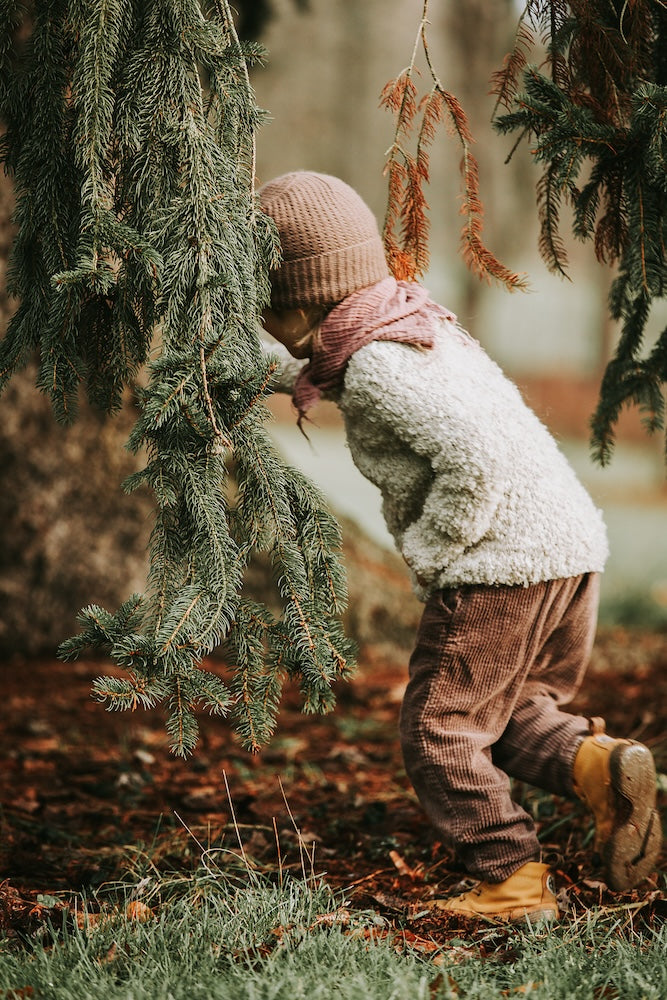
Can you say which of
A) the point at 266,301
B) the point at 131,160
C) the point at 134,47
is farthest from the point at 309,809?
the point at 134,47

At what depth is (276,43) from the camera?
8062 millimetres

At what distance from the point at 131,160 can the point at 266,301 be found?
40 cm

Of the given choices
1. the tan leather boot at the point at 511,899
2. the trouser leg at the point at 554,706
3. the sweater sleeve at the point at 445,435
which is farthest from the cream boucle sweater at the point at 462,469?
the tan leather boot at the point at 511,899

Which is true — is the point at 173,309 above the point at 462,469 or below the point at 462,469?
above

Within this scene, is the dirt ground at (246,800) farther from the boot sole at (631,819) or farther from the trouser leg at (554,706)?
the trouser leg at (554,706)

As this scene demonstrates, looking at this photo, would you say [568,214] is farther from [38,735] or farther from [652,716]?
[38,735]

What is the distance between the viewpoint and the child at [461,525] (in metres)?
2.12

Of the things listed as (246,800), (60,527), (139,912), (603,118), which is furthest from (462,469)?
(60,527)

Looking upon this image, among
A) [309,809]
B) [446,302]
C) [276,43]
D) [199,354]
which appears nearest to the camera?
[199,354]

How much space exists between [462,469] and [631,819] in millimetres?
924

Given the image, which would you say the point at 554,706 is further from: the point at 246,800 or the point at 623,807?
the point at 246,800

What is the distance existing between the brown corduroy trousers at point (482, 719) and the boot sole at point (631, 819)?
0.49ft

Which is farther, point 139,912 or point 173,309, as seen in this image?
point 139,912

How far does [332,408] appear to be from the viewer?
8938mm
